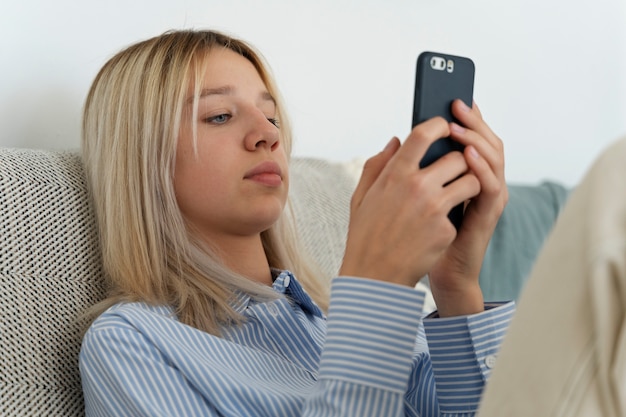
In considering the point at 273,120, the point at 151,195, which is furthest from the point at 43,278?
the point at 273,120

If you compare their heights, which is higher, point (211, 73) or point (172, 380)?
point (211, 73)

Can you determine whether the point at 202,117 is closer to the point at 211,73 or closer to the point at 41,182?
the point at 211,73

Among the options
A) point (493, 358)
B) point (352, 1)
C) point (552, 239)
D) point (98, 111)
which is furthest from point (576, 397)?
point (352, 1)

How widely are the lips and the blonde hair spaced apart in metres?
0.11

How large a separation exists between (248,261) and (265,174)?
15cm

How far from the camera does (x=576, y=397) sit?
1.70 ft

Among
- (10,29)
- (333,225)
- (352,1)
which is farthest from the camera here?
(352,1)

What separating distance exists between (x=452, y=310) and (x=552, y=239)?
50 centimetres

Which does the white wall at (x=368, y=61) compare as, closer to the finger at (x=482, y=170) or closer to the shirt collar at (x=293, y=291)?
the shirt collar at (x=293, y=291)

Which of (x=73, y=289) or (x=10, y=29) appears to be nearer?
(x=73, y=289)

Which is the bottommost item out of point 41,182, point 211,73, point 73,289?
point 73,289

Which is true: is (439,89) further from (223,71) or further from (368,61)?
(368,61)

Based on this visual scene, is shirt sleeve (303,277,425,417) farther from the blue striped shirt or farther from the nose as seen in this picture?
the nose

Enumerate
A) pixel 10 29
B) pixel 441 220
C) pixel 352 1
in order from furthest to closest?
pixel 352 1 → pixel 10 29 → pixel 441 220
